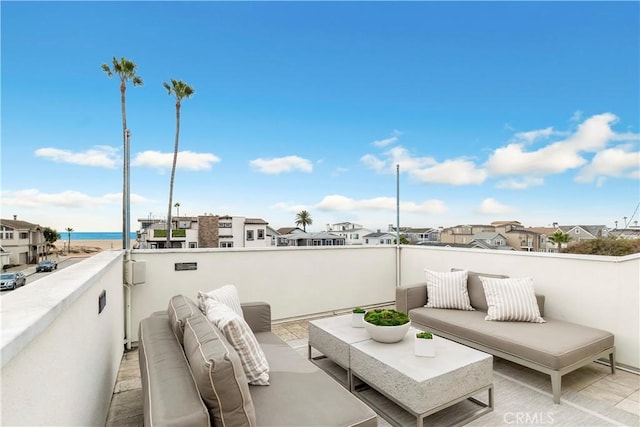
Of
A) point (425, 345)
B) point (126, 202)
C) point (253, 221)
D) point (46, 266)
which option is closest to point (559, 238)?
point (425, 345)

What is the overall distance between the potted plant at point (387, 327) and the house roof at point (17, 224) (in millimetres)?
2204

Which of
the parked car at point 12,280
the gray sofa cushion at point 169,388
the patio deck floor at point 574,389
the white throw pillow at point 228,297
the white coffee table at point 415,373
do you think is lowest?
the patio deck floor at point 574,389

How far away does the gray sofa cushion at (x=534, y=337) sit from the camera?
2.41m

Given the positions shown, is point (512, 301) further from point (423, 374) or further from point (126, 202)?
point (126, 202)

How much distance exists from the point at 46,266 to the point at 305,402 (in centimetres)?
141

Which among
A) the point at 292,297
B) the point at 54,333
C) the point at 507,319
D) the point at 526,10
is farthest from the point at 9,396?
the point at 526,10

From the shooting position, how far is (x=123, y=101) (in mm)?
6762

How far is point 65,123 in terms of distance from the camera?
4211 mm

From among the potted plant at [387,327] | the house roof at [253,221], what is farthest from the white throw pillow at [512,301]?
the house roof at [253,221]

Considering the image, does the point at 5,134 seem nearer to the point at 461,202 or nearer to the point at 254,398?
the point at 254,398

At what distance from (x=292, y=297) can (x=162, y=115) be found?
5.49 meters

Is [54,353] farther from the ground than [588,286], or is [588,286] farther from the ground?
[54,353]

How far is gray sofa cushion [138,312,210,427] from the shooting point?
3.53ft

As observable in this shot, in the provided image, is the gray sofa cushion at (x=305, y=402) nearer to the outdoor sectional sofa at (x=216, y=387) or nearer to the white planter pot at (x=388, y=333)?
the outdoor sectional sofa at (x=216, y=387)
